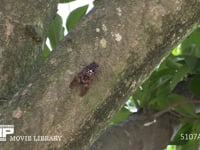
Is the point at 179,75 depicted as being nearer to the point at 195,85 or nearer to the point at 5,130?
the point at 195,85

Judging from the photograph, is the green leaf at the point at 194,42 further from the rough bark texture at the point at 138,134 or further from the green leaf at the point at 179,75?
the rough bark texture at the point at 138,134

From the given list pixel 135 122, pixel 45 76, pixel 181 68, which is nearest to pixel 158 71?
pixel 181 68

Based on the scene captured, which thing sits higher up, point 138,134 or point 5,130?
point 5,130

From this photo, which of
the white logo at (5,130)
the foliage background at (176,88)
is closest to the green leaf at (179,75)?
the foliage background at (176,88)

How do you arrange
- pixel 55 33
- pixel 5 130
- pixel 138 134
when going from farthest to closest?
pixel 55 33 < pixel 138 134 < pixel 5 130

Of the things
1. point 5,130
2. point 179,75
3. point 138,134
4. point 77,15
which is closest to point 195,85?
point 179,75

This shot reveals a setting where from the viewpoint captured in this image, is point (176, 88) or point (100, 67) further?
point (176, 88)
